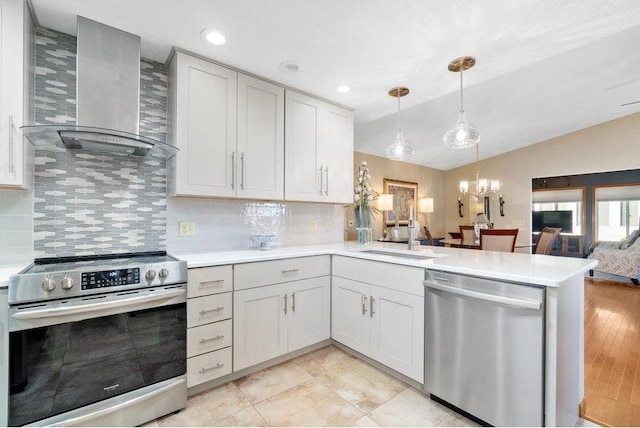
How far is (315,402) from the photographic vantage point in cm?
180

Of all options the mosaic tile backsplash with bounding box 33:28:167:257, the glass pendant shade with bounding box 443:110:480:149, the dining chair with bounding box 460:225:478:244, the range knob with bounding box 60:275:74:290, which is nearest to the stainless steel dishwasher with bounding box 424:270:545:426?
the glass pendant shade with bounding box 443:110:480:149

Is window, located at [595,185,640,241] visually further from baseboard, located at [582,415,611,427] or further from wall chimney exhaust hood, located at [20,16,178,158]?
wall chimney exhaust hood, located at [20,16,178,158]

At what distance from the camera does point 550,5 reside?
167cm

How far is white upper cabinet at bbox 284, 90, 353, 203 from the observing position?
2.65 metres

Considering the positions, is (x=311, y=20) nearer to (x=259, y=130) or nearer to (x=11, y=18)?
(x=259, y=130)

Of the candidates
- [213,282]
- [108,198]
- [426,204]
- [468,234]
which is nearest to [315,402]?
[213,282]

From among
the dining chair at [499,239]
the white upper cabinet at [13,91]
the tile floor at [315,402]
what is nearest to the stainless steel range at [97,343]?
the tile floor at [315,402]

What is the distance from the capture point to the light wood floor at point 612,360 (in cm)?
173

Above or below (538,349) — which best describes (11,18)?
above

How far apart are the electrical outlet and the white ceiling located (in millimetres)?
1309

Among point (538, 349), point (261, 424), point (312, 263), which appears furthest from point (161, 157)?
point (538, 349)

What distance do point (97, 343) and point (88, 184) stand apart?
3.59ft

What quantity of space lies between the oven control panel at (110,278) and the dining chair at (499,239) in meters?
3.57

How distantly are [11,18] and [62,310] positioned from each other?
1.62 meters
